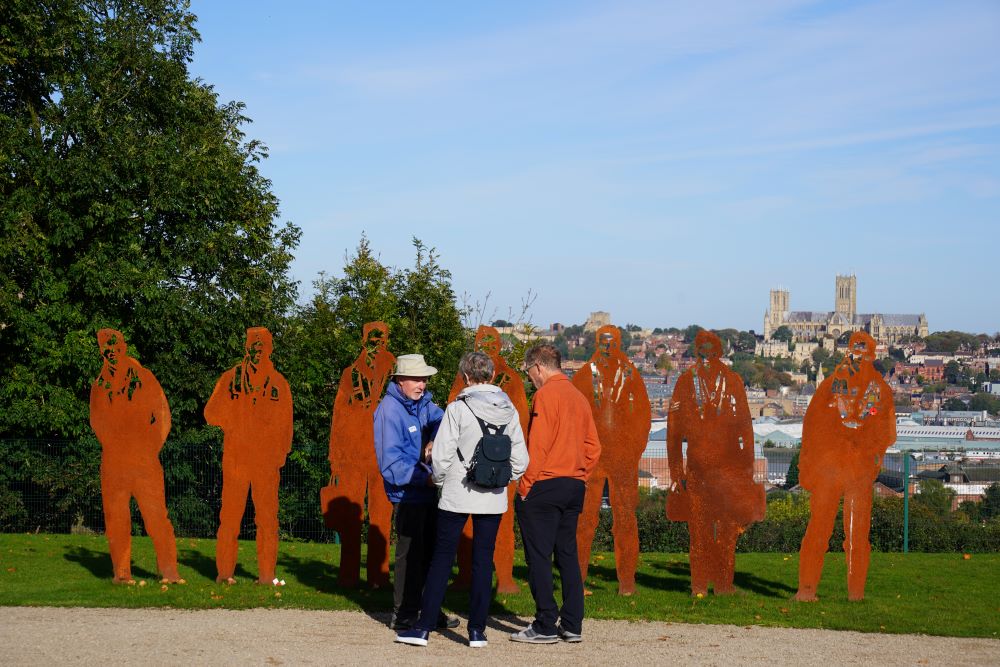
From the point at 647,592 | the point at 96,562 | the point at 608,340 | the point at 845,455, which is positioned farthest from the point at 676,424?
the point at 96,562

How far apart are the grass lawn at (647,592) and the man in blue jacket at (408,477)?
1.24 meters

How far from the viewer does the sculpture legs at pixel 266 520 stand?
1053 cm

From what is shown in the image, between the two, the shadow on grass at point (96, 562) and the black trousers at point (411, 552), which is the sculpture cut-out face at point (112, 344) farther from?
the black trousers at point (411, 552)

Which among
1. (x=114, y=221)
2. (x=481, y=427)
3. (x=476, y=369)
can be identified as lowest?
(x=481, y=427)

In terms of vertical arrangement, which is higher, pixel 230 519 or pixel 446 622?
pixel 230 519

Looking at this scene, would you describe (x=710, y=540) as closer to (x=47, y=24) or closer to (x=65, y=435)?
(x=65, y=435)

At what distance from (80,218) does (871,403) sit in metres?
15.5

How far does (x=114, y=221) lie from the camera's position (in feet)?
68.7

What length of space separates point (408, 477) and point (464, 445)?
32.1 inches

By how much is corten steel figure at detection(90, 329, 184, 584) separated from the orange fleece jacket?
13.1ft

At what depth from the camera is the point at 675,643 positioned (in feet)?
27.2

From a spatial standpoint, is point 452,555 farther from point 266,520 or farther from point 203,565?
point 203,565

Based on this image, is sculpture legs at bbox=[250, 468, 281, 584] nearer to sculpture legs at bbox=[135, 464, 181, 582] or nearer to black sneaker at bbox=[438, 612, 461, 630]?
sculpture legs at bbox=[135, 464, 181, 582]

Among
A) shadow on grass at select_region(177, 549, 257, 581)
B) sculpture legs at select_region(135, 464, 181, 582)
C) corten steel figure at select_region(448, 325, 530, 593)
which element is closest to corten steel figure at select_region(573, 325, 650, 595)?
corten steel figure at select_region(448, 325, 530, 593)
